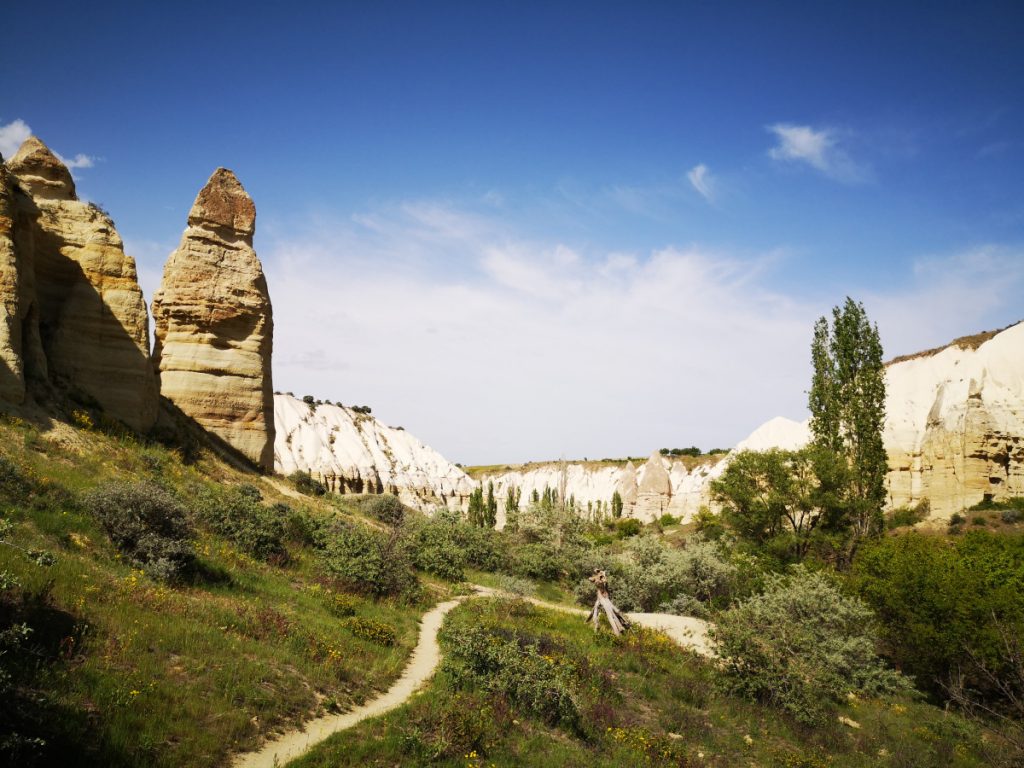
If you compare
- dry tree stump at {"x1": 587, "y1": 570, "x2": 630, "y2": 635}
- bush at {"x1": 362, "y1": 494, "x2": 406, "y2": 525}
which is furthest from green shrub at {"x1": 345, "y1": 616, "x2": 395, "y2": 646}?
bush at {"x1": 362, "y1": 494, "x2": 406, "y2": 525}

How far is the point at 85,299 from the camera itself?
22391 millimetres

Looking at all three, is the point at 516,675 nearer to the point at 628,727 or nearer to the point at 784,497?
the point at 628,727

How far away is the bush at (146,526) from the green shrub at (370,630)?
3.81 m

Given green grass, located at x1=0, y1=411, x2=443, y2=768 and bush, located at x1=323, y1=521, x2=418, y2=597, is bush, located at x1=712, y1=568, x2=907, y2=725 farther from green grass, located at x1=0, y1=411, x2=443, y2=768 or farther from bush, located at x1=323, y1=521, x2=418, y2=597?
bush, located at x1=323, y1=521, x2=418, y2=597

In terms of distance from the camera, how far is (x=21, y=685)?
6117mm

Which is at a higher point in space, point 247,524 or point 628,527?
point 247,524

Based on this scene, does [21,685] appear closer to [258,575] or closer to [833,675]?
[258,575]

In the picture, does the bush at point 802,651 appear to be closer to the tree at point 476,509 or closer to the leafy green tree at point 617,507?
the tree at point 476,509

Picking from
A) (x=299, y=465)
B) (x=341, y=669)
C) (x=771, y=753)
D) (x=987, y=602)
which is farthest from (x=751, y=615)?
(x=299, y=465)

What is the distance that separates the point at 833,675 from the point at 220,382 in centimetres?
2899

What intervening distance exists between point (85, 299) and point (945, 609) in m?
33.9

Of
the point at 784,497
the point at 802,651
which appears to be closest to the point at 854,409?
the point at 784,497

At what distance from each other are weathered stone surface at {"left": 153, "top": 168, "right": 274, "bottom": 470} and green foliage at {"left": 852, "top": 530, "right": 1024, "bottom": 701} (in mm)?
29652

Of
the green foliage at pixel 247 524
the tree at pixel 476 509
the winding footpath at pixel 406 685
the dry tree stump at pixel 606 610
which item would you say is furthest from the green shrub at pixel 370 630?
the tree at pixel 476 509
